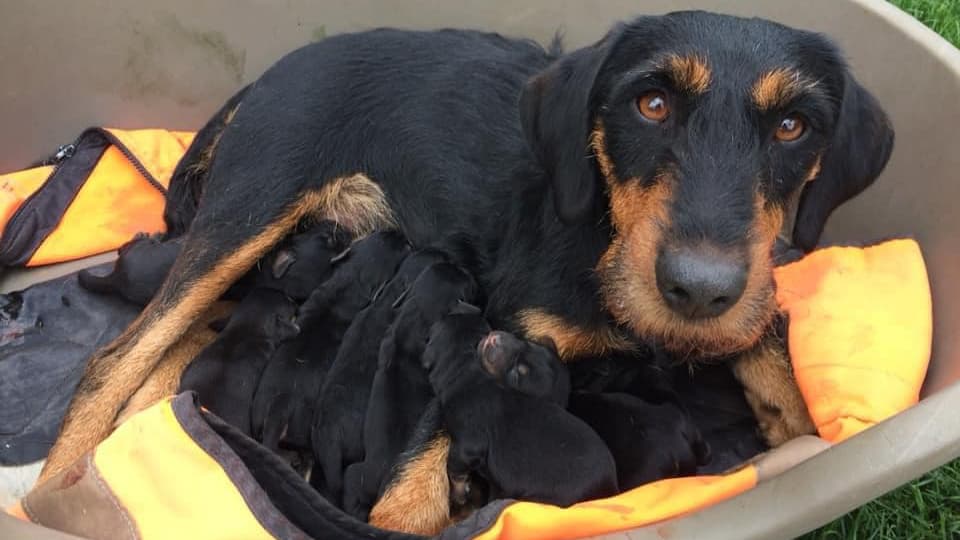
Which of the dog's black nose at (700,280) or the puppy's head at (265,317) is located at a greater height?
the dog's black nose at (700,280)

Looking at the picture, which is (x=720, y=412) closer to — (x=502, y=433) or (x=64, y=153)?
(x=502, y=433)

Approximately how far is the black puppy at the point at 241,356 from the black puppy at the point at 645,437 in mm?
989

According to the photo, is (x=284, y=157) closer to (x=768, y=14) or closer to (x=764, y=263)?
(x=764, y=263)

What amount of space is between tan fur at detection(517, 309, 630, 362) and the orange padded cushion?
0.59m

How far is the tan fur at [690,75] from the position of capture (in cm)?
238

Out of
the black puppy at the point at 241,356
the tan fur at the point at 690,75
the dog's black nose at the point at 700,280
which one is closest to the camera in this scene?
the dog's black nose at the point at 700,280

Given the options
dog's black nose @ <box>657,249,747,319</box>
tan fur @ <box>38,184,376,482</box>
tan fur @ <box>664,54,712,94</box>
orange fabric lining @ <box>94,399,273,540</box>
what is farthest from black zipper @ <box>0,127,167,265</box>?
dog's black nose @ <box>657,249,747,319</box>

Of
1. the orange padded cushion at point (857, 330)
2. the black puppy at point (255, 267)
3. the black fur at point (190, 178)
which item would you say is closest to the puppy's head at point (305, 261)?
the black puppy at point (255, 267)

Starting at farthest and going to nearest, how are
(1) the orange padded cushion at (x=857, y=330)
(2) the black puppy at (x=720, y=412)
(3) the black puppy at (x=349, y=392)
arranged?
(2) the black puppy at (x=720, y=412) → (3) the black puppy at (x=349, y=392) → (1) the orange padded cushion at (x=857, y=330)

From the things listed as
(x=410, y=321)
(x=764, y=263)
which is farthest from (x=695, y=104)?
(x=410, y=321)

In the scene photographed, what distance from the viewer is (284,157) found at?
332cm

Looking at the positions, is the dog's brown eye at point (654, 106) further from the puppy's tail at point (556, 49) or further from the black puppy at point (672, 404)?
the puppy's tail at point (556, 49)

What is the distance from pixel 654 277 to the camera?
227 cm

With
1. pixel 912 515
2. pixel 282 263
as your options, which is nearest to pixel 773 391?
pixel 912 515
